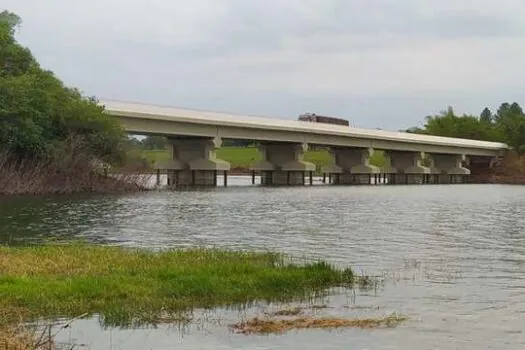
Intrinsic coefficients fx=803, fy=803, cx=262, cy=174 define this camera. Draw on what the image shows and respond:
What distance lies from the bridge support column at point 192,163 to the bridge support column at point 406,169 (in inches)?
1956

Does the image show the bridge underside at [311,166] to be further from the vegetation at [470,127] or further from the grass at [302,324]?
the grass at [302,324]

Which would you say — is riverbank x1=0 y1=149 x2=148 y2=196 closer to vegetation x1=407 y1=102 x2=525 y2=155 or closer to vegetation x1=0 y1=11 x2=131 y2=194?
vegetation x1=0 y1=11 x2=131 y2=194

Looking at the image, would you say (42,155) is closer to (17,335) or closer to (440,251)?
(440,251)

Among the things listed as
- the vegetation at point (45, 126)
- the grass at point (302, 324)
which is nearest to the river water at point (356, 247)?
the grass at point (302, 324)

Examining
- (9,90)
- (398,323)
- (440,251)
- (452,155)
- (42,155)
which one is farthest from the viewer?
(452,155)

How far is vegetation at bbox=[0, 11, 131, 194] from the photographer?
7088 cm

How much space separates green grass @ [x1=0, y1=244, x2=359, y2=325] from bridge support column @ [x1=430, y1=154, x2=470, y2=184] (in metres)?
137

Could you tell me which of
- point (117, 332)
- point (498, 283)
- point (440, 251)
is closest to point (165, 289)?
point (117, 332)

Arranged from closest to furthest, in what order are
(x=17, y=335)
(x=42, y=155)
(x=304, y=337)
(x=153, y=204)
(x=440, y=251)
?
1. (x=17, y=335)
2. (x=304, y=337)
3. (x=440, y=251)
4. (x=153, y=204)
5. (x=42, y=155)

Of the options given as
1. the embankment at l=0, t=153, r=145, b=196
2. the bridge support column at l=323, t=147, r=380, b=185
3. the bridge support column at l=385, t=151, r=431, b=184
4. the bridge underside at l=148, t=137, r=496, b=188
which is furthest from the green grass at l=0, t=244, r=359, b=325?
the bridge support column at l=385, t=151, r=431, b=184

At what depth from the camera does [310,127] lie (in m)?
116

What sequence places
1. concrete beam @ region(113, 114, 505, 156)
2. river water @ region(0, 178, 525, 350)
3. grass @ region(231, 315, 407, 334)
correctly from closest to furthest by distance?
river water @ region(0, 178, 525, 350) < grass @ region(231, 315, 407, 334) < concrete beam @ region(113, 114, 505, 156)

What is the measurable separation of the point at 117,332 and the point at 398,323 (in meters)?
5.84

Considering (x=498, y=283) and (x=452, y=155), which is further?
(x=452, y=155)
